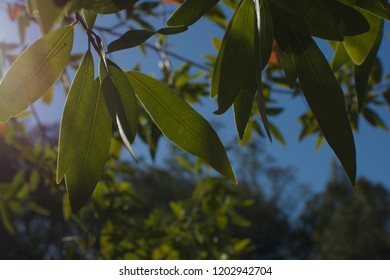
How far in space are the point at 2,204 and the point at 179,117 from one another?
145cm

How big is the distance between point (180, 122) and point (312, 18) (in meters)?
0.17

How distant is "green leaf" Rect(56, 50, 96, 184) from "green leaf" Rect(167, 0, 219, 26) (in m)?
0.09

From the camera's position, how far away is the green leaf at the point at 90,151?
1.73ft

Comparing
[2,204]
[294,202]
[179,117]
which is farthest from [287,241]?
[179,117]

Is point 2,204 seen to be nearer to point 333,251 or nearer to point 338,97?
point 338,97

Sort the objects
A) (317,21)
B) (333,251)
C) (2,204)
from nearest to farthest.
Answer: (317,21), (2,204), (333,251)

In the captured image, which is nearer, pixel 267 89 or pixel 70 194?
pixel 70 194

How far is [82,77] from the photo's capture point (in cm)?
52

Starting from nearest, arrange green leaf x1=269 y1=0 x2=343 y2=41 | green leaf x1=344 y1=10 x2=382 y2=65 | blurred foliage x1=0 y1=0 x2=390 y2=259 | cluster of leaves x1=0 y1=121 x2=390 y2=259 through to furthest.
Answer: green leaf x1=269 y1=0 x2=343 y2=41 < green leaf x1=344 y1=10 x2=382 y2=65 < blurred foliage x1=0 y1=0 x2=390 y2=259 < cluster of leaves x1=0 y1=121 x2=390 y2=259

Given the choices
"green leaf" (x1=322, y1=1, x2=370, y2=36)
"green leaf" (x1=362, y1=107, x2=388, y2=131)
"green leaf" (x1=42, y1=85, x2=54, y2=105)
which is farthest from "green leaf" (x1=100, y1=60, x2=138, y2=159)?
"green leaf" (x1=362, y1=107, x2=388, y2=131)

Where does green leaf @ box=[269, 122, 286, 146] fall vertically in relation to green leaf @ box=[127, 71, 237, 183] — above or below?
above

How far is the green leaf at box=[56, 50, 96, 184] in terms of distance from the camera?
0.52 metres

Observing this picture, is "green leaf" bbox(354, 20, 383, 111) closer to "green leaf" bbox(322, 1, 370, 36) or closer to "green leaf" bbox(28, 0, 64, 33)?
"green leaf" bbox(322, 1, 370, 36)

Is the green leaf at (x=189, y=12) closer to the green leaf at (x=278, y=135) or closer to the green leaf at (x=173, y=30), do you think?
the green leaf at (x=173, y=30)
